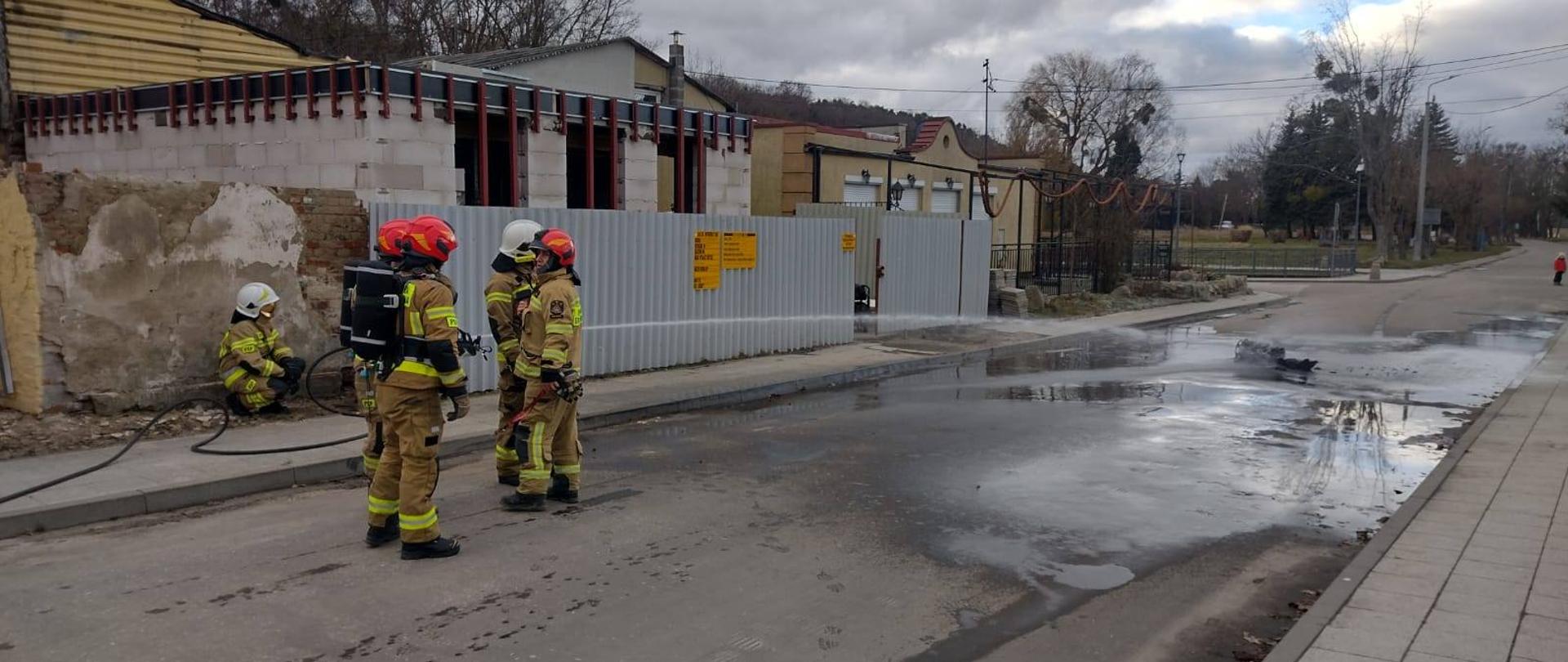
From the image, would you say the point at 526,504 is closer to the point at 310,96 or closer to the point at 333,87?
the point at 333,87

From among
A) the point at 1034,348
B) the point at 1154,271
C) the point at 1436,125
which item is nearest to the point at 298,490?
the point at 1034,348

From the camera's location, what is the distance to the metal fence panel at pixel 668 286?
36.6ft

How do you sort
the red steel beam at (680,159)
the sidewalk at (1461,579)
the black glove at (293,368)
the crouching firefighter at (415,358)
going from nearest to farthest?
the sidewalk at (1461,579), the crouching firefighter at (415,358), the black glove at (293,368), the red steel beam at (680,159)

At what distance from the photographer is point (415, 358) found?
568 centimetres

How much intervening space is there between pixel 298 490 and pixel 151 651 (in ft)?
10.5

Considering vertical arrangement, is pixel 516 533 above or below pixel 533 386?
below

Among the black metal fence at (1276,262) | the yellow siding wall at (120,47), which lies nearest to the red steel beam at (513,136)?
the yellow siding wall at (120,47)

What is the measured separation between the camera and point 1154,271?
3097 centimetres

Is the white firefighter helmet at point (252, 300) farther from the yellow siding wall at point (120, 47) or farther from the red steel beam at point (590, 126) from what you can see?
the yellow siding wall at point (120, 47)

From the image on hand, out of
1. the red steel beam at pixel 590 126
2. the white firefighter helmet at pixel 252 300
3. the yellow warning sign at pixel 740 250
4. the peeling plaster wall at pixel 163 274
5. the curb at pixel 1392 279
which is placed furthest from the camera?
the curb at pixel 1392 279

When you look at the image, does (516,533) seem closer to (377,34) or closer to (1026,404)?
(1026,404)

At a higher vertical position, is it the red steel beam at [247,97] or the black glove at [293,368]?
the red steel beam at [247,97]

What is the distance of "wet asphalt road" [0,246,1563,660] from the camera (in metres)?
4.68

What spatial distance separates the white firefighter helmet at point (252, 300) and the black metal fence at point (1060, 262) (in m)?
19.4
